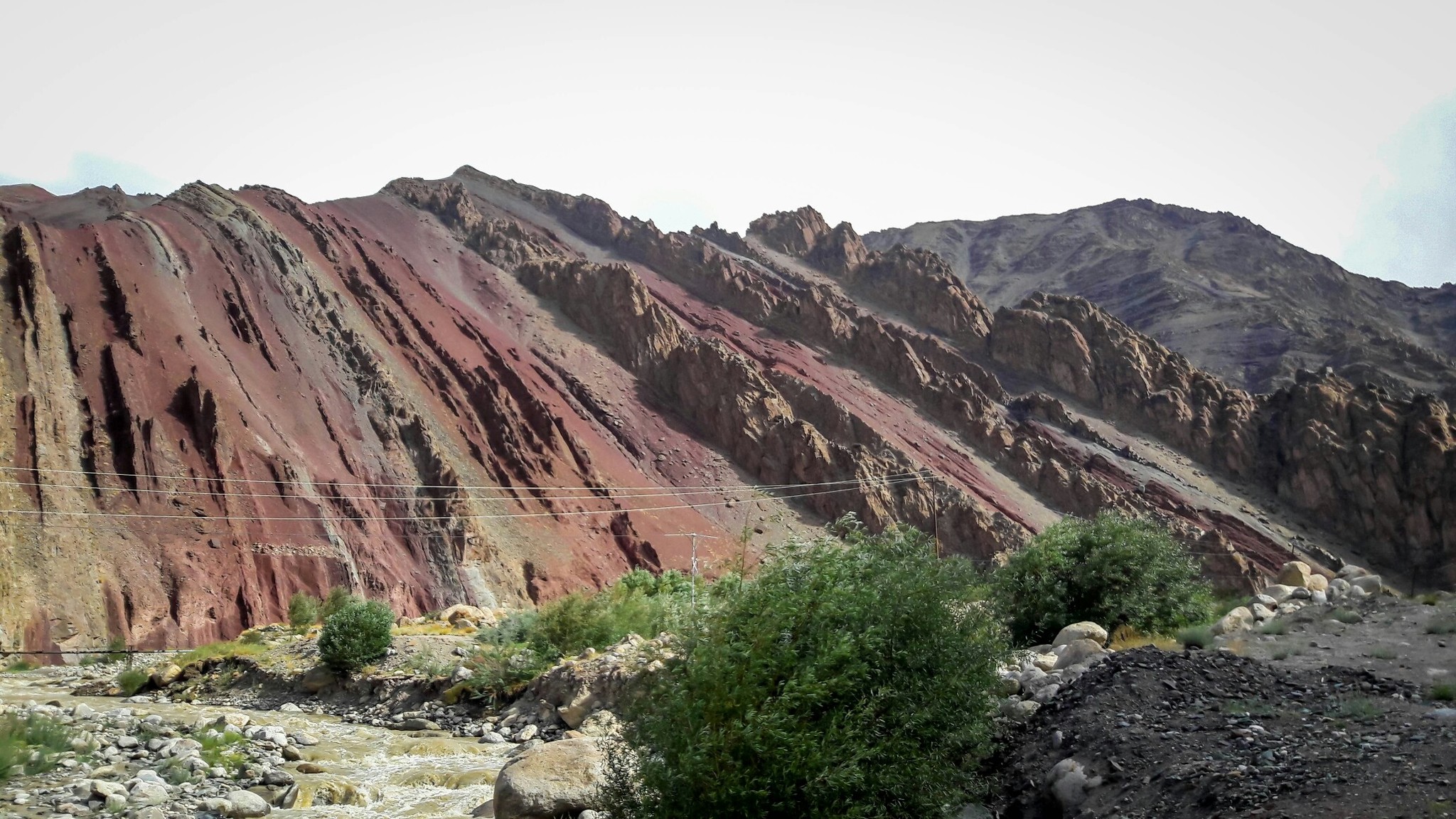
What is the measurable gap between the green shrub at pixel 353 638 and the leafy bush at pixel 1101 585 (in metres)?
16.1

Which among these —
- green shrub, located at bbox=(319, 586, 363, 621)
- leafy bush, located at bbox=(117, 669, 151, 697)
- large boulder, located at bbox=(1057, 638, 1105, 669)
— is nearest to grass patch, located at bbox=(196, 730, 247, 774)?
leafy bush, located at bbox=(117, 669, 151, 697)

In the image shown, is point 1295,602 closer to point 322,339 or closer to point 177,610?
point 177,610

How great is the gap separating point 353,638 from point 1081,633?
59.6 feet

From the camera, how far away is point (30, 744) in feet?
48.2

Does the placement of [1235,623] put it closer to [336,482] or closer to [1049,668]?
[1049,668]

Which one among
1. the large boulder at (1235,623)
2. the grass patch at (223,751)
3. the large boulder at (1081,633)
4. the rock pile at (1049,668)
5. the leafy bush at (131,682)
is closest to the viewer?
the rock pile at (1049,668)

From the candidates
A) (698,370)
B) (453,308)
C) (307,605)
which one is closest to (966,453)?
(698,370)

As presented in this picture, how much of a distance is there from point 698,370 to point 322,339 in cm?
2914

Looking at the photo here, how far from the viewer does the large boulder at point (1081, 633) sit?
58.1ft

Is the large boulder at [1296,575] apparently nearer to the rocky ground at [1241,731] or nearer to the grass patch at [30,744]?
the rocky ground at [1241,731]

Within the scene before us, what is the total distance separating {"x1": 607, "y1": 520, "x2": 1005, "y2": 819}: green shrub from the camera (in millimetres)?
8953

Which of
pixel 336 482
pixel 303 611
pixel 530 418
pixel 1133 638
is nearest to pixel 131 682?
pixel 303 611

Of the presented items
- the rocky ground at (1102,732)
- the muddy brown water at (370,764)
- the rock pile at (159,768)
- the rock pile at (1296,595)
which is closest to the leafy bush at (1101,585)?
the rocky ground at (1102,732)

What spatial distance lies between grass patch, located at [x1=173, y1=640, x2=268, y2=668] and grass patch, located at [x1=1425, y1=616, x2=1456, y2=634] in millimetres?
28618
